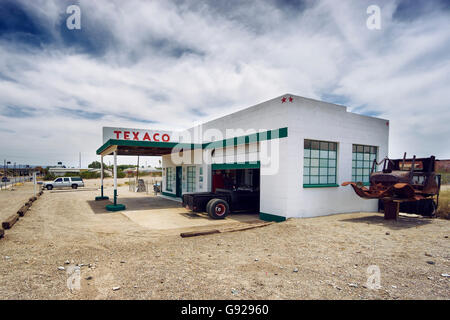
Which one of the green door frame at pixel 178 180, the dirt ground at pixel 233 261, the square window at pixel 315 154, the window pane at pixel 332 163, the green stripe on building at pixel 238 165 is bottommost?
the dirt ground at pixel 233 261

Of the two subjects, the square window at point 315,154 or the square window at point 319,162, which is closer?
the square window at point 319,162

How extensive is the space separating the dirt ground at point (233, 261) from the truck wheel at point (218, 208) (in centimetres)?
210

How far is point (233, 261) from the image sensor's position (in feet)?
19.4

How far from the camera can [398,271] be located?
5117mm

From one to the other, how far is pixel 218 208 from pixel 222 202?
329 millimetres

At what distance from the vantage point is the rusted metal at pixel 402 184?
9.63 metres

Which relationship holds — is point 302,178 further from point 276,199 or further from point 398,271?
point 398,271

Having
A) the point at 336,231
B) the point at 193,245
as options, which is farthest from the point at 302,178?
the point at 193,245

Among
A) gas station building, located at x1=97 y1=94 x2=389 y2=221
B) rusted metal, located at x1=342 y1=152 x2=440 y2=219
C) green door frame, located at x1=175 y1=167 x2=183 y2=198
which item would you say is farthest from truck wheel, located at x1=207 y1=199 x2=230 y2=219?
green door frame, located at x1=175 y1=167 x2=183 y2=198

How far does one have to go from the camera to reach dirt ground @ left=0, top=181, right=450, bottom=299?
171 inches

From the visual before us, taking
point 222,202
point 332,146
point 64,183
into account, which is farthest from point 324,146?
point 64,183

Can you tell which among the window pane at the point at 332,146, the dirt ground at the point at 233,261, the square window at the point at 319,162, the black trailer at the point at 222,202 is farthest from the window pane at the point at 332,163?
the black trailer at the point at 222,202

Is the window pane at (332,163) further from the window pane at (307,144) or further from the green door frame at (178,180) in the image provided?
the green door frame at (178,180)

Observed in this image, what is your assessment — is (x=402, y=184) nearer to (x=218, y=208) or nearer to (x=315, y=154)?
(x=315, y=154)
